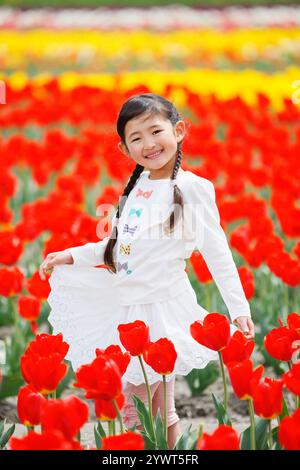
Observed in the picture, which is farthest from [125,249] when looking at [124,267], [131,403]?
[131,403]

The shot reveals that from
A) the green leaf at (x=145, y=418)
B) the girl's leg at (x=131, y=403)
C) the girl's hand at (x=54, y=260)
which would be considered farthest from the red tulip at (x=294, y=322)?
the girl's hand at (x=54, y=260)

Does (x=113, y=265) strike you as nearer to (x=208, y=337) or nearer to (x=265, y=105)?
(x=208, y=337)

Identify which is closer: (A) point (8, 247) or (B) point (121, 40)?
(A) point (8, 247)

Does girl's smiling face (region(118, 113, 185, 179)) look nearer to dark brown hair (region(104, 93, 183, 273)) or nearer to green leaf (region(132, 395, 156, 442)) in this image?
dark brown hair (region(104, 93, 183, 273))

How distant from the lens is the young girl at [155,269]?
98.7 inches

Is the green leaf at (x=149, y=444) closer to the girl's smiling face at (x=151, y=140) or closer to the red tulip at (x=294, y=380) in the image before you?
the red tulip at (x=294, y=380)

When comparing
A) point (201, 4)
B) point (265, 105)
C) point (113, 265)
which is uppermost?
point (201, 4)

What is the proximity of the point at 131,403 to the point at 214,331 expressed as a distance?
536 mm

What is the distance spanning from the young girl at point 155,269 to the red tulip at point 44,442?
29.7 inches

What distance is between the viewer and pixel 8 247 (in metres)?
3.36

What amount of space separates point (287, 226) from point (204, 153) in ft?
5.40

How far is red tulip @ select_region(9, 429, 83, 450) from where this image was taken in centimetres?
168

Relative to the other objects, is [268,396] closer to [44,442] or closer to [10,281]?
[44,442]

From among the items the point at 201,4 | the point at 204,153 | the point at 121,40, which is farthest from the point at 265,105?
the point at 201,4
